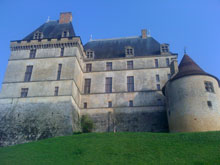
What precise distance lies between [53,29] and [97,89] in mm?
10855

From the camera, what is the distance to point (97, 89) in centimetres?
3131

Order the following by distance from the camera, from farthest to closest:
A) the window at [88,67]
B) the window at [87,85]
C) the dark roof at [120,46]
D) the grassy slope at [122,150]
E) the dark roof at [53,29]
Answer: the dark roof at [120,46] < the window at [88,67] < the dark roof at [53,29] < the window at [87,85] < the grassy slope at [122,150]

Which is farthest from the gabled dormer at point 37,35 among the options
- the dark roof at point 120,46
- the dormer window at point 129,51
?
the dormer window at point 129,51

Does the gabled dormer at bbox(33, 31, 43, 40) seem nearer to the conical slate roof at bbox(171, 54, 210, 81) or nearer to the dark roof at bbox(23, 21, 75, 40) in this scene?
the dark roof at bbox(23, 21, 75, 40)

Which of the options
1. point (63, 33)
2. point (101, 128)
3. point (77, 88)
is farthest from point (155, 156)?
point (63, 33)

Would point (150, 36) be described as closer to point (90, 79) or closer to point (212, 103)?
point (90, 79)

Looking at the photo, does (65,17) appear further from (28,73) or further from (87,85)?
(87,85)

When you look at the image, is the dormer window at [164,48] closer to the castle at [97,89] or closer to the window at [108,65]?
the castle at [97,89]

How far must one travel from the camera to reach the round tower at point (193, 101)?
72.5 feet

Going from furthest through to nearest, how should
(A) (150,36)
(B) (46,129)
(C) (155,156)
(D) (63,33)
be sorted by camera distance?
(A) (150,36), (D) (63,33), (B) (46,129), (C) (155,156)

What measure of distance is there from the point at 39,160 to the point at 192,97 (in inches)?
588

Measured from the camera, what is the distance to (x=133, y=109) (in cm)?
2936

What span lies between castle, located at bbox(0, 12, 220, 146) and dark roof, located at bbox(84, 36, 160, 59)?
0.15 metres

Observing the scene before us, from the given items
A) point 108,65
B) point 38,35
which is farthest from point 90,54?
point 38,35
